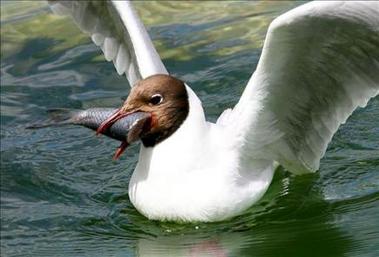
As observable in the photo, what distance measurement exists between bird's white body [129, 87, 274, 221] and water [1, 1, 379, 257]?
0.33 feet

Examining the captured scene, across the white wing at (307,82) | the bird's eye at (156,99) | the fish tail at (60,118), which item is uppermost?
the white wing at (307,82)

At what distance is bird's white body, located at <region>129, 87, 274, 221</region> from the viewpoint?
545 cm

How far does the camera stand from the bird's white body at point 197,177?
5.45m

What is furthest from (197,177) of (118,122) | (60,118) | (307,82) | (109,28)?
(109,28)

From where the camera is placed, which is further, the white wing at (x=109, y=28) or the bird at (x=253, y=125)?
the white wing at (x=109, y=28)

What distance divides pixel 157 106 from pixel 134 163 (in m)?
1.11

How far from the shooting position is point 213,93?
7461 millimetres

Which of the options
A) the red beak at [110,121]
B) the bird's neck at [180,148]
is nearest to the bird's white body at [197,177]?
the bird's neck at [180,148]

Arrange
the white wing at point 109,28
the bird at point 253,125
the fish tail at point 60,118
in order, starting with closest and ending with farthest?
the bird at point 253,125
the fish tail at point 60,118
the white wing at point 109,28

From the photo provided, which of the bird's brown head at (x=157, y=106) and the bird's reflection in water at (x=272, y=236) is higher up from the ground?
the bird's brown head at (x=157, y=106)

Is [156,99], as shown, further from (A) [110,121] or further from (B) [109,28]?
(B) [109,28]

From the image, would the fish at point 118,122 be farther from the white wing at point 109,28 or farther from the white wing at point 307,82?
the white wing at point 109,28

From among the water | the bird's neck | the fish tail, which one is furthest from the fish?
the water

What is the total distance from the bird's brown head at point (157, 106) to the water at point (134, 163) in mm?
454
